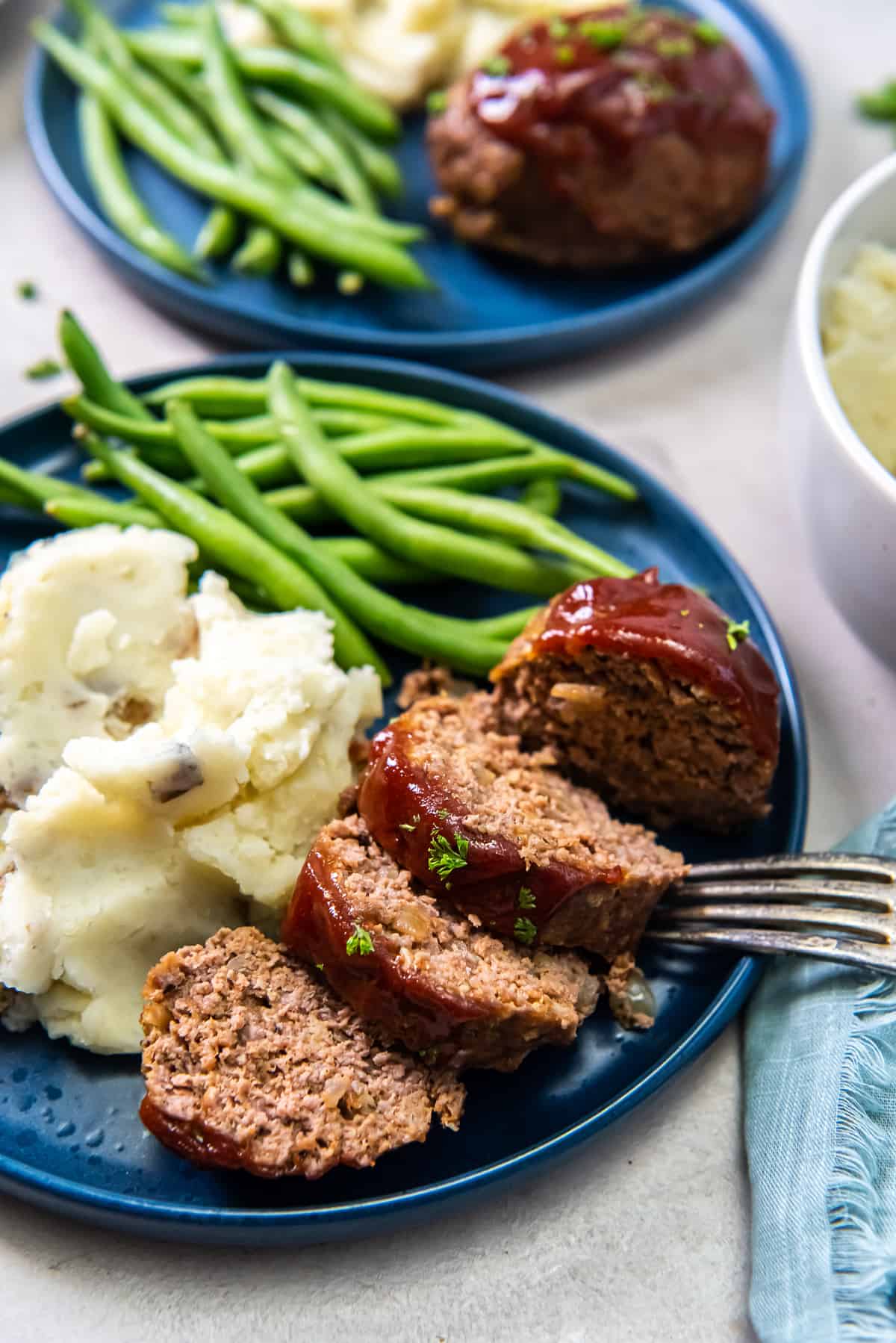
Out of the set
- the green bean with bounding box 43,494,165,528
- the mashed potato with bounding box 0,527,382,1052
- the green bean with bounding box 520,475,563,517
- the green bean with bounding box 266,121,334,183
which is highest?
the green bean with bounding box 266,121,334,183

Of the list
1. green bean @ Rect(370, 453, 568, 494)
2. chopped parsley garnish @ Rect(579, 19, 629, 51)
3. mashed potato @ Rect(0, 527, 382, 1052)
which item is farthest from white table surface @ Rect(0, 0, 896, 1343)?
chopped parsley garnish @ Rect(579, 19, 629, 51)

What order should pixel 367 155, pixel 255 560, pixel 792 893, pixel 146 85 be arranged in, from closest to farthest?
pixel 792 893 → pixel 255 560 → pixel 367 155 → pixel 146 85

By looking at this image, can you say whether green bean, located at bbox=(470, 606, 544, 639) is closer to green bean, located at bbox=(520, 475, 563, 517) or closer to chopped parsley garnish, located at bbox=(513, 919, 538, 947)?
green bean, located at bbox=(520, 475, 563, 517)

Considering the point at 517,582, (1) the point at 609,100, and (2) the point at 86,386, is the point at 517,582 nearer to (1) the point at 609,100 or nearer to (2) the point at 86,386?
(2) the point at 86,386

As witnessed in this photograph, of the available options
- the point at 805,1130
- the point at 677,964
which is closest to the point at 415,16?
the point at 677,964

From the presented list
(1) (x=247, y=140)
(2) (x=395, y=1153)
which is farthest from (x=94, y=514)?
(1) (x=247, y=140)

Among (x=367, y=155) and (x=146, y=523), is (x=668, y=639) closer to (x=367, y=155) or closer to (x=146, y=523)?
(x=146, y=523)
